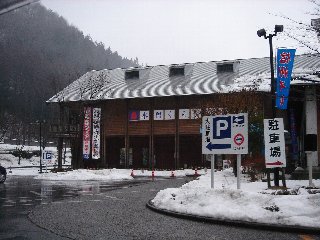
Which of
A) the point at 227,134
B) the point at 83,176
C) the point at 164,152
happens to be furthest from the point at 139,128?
the point at 227,134

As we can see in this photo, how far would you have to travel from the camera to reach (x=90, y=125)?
113 feet

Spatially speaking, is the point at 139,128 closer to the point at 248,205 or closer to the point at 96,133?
the point at 96,133

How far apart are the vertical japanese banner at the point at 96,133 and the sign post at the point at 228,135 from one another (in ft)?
81.7

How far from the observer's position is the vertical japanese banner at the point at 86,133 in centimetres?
3453

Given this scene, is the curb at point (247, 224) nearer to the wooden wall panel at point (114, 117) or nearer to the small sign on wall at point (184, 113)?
the small sign on wall at point (184, 113)

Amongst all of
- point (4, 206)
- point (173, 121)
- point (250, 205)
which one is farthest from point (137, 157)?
point (250, 205)

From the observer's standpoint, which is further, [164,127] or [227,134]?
[164,127]

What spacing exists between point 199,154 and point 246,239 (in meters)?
28.5

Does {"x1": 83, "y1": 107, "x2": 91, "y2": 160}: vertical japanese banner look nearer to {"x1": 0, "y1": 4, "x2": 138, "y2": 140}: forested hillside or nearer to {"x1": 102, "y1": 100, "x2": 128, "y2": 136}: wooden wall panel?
{"x1": 102, "y1": 100, "x2": 128, "y2": 136}: wooden wall panel

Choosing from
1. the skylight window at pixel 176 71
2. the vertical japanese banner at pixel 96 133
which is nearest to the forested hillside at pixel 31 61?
the skylight window at pixel 176 71

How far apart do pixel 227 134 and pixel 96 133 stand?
84.0 ft

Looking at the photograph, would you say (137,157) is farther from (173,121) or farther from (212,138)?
(212,138)

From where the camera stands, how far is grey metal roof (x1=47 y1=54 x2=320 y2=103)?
3338 cm

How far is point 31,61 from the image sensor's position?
247 feet
